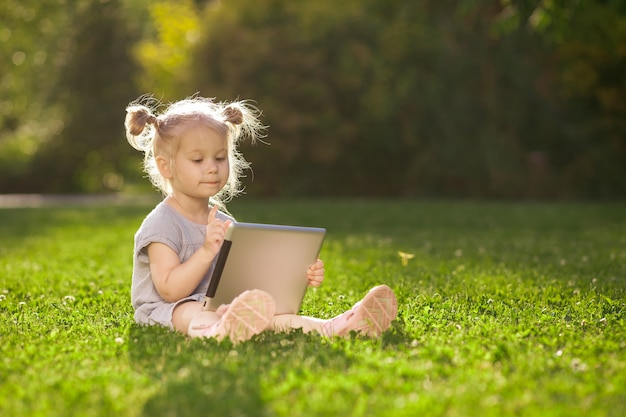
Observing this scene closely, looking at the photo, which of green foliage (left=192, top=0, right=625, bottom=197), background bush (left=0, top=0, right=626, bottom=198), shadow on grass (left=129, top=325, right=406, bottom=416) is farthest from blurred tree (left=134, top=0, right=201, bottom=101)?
shadow on grass (left=129, top=325, right=406, bottom=416)

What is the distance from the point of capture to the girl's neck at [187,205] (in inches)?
193

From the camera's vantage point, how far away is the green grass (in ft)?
10.5

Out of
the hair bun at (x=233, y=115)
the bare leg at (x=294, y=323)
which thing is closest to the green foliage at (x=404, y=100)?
the hair bun at (x=233, y=115)

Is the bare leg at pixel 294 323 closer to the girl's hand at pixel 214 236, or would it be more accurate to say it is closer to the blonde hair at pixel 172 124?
the girl's hand at pixel 214 236

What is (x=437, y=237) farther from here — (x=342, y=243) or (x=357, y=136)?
(x=357, y=136)

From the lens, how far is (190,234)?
481 centimetres

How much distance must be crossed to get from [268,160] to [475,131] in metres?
6.58

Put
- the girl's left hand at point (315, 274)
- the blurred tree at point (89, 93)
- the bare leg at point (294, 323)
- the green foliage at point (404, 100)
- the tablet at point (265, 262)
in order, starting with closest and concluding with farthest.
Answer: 1. the tablet at point (265, 262)
2. the bare leg at point (294, 323)
3. the girl's left hand at point (315, 274)
4. the green foliage at point (404, 100)
5. the blurred tree at point (89, 93)

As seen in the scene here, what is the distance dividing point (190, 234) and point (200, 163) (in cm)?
43

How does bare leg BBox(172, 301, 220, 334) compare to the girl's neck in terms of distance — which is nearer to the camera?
bare leg BBox(172, 301, 220, 334)

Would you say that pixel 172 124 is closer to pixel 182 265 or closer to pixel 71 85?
pixel 182 265

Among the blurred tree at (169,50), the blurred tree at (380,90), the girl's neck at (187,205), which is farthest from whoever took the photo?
the blurred tree at (169,50)

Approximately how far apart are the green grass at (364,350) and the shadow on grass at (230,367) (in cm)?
1

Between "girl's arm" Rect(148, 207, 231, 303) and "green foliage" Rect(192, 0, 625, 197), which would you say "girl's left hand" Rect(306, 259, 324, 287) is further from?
"green foliage" Rect(192, 0, 625, 197)
